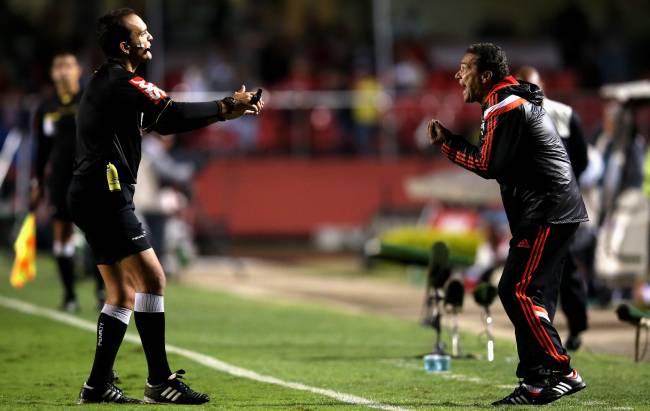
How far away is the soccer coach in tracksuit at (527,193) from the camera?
26.3 feet

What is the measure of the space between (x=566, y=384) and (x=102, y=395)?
2618 mm

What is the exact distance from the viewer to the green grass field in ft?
27.7

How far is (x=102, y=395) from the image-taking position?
319 inches

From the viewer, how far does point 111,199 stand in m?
7.98

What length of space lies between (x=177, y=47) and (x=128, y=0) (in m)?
1.51

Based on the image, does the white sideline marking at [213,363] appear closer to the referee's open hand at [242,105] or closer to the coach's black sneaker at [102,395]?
the coach's black sneaker at [102,395]

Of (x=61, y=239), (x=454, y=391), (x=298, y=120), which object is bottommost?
(x=454, y=391)

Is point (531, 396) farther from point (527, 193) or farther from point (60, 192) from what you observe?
point (60, 192)

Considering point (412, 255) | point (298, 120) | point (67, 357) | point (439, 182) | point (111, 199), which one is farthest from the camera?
point (298, 120)

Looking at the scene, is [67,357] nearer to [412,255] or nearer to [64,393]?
[64,393]

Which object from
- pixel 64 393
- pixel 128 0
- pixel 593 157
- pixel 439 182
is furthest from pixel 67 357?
pixel 128 0

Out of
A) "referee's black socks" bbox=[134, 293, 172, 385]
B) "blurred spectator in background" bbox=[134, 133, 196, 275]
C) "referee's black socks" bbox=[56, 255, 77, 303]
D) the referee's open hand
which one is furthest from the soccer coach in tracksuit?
"blurred spectator in background" bbox=[134, 133, 196, 275]

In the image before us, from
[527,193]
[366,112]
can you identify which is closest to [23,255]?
[527,193]

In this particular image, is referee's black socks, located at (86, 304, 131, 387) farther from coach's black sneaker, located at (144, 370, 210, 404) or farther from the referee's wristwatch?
the referee's wristwatch
